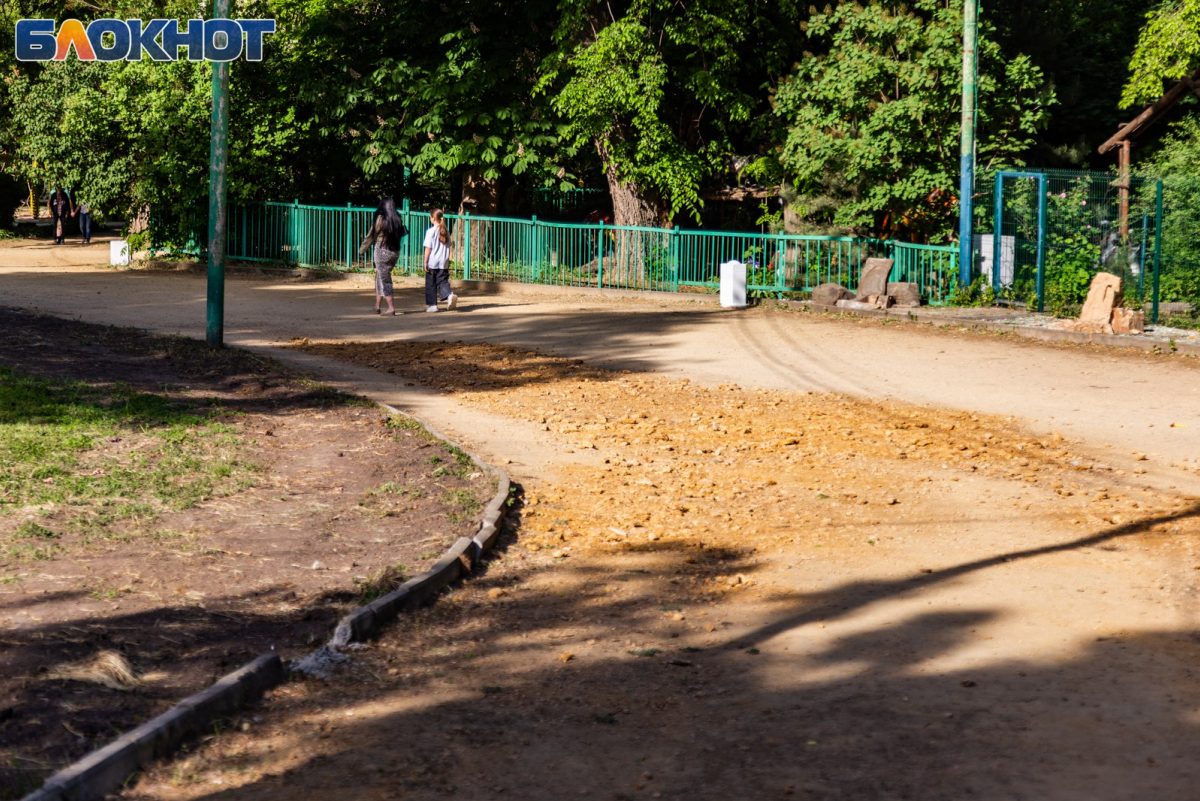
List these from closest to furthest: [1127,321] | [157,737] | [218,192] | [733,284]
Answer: [157,737] → [218,192] → [1127,321] → [733,284]

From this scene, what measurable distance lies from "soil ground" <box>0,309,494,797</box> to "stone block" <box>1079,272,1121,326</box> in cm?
1078

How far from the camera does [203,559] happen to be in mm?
7031

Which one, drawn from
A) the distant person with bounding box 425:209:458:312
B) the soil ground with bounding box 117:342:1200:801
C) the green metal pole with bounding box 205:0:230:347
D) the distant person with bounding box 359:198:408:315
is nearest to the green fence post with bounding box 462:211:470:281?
the distant person with bounding box 425:209:458:312

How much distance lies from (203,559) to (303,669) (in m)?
1.71

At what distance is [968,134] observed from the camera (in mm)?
21156

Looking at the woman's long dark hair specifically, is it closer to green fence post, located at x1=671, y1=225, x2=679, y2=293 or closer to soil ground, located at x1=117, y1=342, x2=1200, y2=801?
green fence post, located at x1=671, y1=225, x2=679, y2=293

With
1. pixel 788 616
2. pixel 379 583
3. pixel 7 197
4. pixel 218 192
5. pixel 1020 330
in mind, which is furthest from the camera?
pixel 7 197

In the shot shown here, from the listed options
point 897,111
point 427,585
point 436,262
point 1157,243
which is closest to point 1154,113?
point 897,111

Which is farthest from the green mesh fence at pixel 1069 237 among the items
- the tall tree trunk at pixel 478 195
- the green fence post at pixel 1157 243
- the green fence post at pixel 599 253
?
the tall tree trunk at pixel 478 195

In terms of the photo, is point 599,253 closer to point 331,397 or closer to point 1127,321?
point 1127,321

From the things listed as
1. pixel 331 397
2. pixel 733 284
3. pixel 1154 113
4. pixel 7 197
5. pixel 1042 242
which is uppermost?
pixel 1154 113

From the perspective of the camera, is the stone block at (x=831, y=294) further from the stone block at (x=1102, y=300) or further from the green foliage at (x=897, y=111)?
the stone block at (x=1102, y=300)

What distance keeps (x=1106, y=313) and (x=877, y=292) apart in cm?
403

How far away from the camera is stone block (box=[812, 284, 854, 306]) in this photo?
21625 mm
